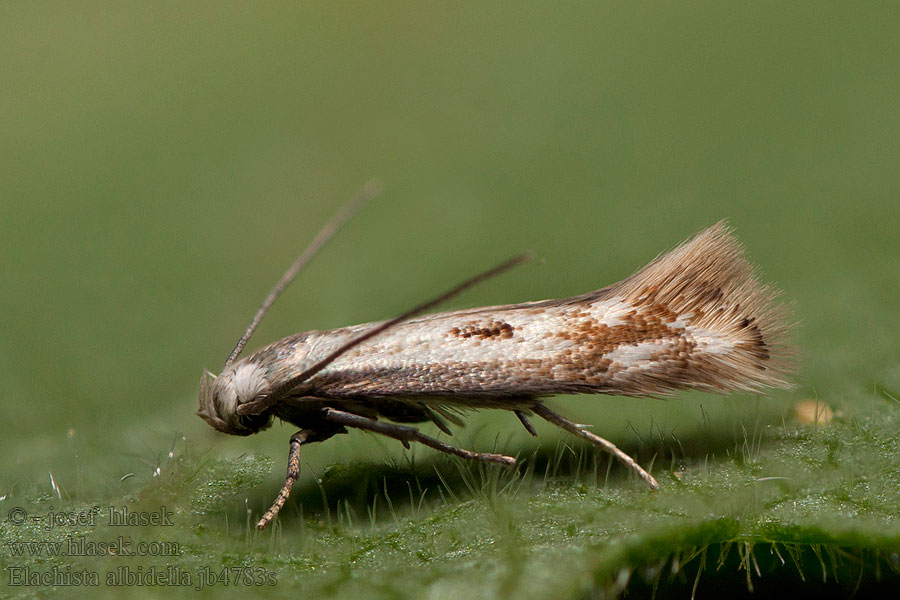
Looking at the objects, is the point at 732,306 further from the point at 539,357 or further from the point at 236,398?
the point at 236,398

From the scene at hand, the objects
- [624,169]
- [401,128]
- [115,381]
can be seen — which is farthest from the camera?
[401,128]

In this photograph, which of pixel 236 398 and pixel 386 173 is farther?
pixel 386 173

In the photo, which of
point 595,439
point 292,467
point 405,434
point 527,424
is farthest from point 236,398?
point 595,439

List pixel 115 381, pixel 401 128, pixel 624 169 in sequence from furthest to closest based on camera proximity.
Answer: pixel 401 128 < pixel 624 169 < pixel 115 381

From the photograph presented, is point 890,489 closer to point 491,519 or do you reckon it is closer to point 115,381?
point 491,519

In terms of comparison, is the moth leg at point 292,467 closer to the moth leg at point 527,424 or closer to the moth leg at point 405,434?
the moth leg at point 405,434

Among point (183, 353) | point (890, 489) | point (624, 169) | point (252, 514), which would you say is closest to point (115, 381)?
point (183, 353)
